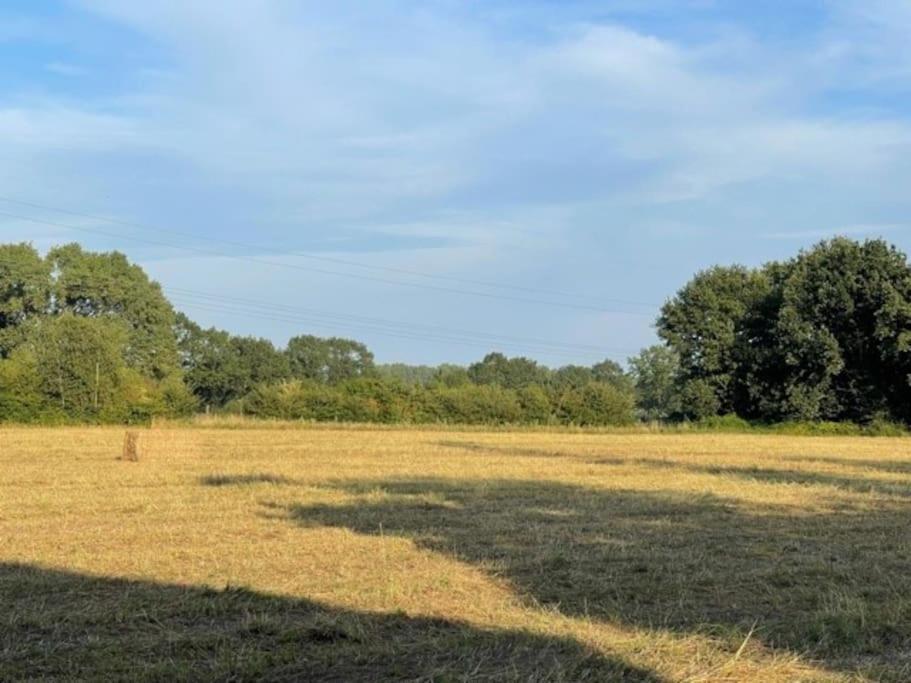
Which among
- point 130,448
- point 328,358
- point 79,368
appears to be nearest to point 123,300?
point 79,368

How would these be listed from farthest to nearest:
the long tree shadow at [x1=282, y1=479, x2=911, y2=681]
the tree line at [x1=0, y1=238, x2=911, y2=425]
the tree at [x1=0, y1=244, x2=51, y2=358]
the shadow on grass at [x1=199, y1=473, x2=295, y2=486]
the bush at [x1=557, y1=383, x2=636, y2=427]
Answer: the tree at [x1=0, y1=244, x2=51, y2=358] → the bush at [x1=557, y1=383, x2=636, y2=427] → the tree line at [x1=0, y1=238, x2=911, y2=425] → the shadow on grass at [x1=199, y1=473, x2=295, y2=486] → the long tree shadow at [x1=282, y1=479, x2=911, y2=681]

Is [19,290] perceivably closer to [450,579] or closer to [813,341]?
[813,341]

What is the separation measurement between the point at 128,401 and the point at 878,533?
47.1m

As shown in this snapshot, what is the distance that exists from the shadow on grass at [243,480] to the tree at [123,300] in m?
63.8

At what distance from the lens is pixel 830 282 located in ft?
178

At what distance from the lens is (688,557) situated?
9.52 metres

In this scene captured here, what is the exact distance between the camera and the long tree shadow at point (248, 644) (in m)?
5.38

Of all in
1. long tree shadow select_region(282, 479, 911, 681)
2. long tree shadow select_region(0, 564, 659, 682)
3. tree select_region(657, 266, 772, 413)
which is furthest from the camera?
tree select_region(657, 266, 772, 413)

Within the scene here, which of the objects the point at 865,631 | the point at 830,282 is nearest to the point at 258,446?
the point at 865,631

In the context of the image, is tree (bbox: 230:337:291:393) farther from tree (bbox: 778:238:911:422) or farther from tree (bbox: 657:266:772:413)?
tree (bbox: 778:238:911:422)

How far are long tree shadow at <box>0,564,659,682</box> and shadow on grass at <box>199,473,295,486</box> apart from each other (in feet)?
32.0

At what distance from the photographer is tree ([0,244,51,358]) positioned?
73.2 m

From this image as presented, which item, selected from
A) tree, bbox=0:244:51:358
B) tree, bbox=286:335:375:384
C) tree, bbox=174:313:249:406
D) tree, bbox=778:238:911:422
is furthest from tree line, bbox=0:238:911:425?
tree, bbox=286:335:375:384

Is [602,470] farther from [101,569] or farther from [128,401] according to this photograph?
[128,401]
